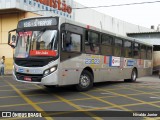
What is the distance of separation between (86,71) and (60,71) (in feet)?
7.37

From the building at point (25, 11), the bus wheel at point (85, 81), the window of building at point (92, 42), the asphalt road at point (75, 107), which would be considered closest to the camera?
the asphalt road at point (75, 107)

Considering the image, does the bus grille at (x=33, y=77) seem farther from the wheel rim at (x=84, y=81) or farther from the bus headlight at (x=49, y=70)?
the wheel rim at (x=84, y=81)

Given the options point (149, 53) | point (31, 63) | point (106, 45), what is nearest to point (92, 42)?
point (106, 45)

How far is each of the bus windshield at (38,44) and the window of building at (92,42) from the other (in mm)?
2297

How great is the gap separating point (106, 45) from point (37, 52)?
4743 millimetres

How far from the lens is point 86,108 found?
8.57 m

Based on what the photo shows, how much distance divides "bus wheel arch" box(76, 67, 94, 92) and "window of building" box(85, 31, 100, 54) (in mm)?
858

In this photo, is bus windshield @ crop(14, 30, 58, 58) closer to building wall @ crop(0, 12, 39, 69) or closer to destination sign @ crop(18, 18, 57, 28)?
destination sign @ crop(18, 18, 57, 28)

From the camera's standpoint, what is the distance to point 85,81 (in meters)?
12.4

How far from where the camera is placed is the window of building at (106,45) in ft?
45.5

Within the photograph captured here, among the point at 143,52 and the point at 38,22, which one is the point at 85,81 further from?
the point at 143,52

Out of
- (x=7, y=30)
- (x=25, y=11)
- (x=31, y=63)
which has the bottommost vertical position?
(x=31, y=63)

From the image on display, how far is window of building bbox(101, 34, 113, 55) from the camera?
546 inches

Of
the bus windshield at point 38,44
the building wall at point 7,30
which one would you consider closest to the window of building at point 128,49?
the bus windshield at point 38,44
